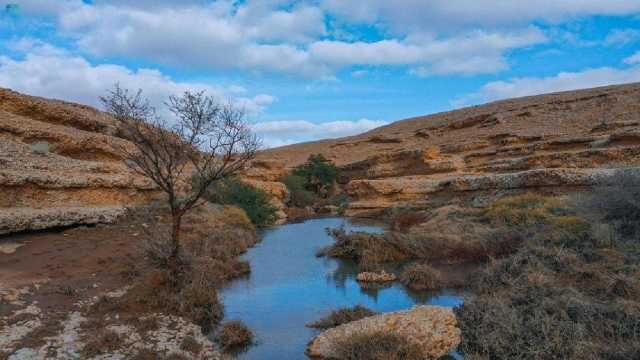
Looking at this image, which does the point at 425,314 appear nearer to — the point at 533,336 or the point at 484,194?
the point at 533,336

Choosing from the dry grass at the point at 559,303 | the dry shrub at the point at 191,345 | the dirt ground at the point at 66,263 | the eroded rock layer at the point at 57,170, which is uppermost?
the eroded rock layer at the point at 57,170

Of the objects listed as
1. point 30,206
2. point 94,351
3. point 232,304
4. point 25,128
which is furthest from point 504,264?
point 25,128

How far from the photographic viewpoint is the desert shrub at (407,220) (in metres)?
21.4

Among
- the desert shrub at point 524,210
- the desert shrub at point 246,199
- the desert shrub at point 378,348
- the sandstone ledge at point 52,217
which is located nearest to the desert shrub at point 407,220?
the desert shrub at point 524,210

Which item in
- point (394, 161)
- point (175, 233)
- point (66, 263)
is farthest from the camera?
point (394, 161)

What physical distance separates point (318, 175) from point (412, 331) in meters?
34.8

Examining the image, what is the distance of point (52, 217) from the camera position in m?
12.0

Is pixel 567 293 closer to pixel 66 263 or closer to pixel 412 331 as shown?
pixel 412 331

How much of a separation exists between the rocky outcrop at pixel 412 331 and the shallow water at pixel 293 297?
27 cm

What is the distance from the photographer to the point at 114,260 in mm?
11055

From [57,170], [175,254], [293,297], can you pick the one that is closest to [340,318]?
[293,297]

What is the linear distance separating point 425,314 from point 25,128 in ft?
36.9

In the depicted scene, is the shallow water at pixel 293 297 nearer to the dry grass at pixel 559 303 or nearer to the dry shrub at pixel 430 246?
the dry shrub at pixel 430 246

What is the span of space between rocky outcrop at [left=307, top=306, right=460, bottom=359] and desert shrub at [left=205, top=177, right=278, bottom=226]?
54.7 ft
